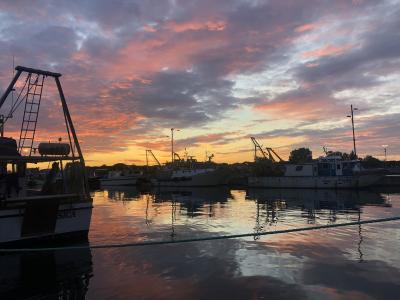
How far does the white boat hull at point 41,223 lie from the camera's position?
1606cm

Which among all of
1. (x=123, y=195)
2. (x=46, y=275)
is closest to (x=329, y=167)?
(x=123, y=195)

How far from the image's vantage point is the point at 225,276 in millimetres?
12453

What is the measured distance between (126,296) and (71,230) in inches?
332

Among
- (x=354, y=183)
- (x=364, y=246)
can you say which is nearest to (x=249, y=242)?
(x=364, y=246)

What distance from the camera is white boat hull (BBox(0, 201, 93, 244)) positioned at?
16062 millimetres

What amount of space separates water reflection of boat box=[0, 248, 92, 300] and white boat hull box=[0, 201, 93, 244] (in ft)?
2.62

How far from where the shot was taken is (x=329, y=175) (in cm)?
6562

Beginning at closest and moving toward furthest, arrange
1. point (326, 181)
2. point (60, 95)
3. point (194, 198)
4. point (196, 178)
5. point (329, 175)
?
1. point (60, 95)
2. point (194, 198)
3. point (326, 181)
4. point (329, 175)
5. point (196, 178)

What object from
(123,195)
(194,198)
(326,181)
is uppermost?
(326,181)

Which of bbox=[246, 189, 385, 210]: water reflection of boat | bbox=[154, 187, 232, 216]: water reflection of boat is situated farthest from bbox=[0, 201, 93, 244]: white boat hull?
bbox=[246, 189, 385, 210]: water reflection of boat

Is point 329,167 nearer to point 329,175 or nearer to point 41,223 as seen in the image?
point 329,175

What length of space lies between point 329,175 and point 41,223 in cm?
5540

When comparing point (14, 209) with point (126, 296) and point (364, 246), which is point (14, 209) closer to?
point (126, 296)

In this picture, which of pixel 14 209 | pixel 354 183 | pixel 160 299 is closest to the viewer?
pixel 160 299
